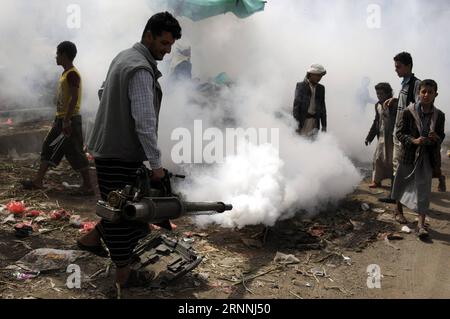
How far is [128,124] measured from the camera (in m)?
3.16

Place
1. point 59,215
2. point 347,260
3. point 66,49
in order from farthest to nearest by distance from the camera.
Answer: point 66,49 < point 59,215 < point 347,260

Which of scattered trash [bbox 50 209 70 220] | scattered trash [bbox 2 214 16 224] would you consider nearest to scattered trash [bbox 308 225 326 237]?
scattered trash [bbox 50 209 70 220]

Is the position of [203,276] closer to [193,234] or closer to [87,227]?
[193,234]

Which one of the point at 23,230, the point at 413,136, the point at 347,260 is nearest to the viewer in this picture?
the point at 23,230

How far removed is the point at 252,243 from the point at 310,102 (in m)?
2.69

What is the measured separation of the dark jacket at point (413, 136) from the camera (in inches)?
196

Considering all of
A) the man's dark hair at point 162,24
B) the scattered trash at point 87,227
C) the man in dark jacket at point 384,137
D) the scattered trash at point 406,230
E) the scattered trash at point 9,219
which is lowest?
the scattered trash at point 406,230

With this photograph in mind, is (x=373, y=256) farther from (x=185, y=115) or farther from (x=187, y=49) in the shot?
(x=187, y=49)

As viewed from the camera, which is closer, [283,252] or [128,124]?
[128,124]

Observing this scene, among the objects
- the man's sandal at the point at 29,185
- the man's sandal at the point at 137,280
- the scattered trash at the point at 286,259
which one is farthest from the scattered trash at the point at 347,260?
the man's sandal at the point at 29,185

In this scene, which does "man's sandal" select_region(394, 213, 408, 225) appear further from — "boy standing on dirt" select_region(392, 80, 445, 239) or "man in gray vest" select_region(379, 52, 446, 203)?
"man in gray vest" select_region(379, 52, 446, 203)

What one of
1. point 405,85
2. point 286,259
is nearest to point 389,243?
point 286,259

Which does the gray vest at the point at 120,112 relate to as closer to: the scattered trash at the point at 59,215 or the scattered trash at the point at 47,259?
the scattered trash at the point at 47,259

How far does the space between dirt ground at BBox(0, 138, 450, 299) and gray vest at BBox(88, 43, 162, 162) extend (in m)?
1.16
